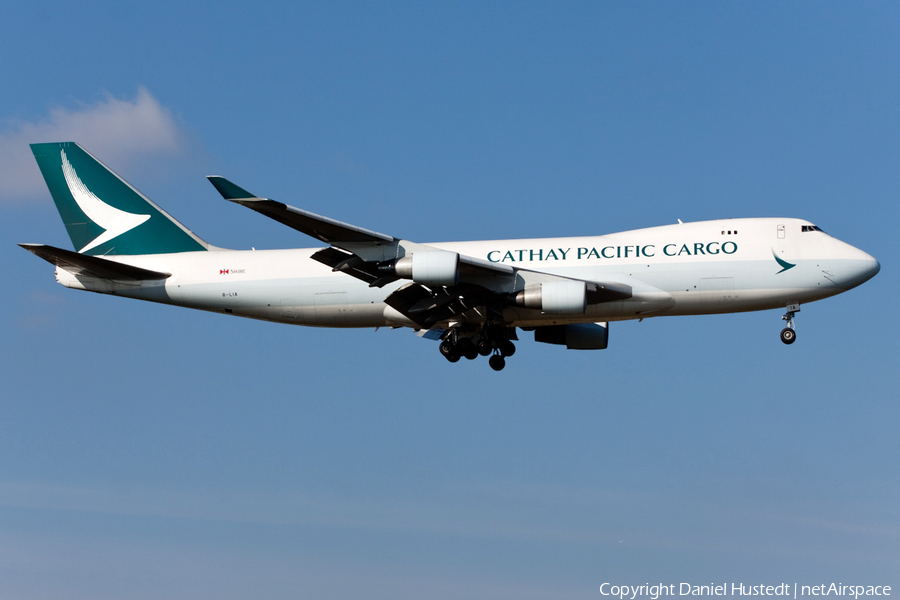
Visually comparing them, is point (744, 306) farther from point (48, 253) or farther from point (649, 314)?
point (48, 253)

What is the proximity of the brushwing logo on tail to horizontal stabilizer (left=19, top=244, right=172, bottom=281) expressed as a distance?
8.72ft

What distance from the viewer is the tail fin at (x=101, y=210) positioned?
1521 inches

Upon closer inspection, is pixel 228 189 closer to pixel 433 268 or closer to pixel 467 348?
pixel 433 268

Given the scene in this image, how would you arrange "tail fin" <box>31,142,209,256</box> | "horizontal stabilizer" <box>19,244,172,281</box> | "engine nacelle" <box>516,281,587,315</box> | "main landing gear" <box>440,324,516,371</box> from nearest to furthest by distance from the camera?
"engine nacelle" <box>516,281,587,315</box>
"horizontal stabilizer" <box>19,244,172,281</box>
"main landing gear" <box>440,324,516,371</box>
"tail fin" <box>31,142,209,256</box>

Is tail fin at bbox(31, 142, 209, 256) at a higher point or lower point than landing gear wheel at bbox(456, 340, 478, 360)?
higher

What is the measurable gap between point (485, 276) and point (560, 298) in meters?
2.84

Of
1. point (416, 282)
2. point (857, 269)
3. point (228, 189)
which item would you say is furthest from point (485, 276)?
point (857, 269)

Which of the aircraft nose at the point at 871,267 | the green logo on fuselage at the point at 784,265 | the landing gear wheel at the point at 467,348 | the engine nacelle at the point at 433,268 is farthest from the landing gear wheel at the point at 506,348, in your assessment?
the aircraft nose at the point at 871,267

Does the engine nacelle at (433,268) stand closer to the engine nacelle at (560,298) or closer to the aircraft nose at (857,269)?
the engine nacelle at (560,298)

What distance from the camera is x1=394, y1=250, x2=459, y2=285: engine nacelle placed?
103 ft

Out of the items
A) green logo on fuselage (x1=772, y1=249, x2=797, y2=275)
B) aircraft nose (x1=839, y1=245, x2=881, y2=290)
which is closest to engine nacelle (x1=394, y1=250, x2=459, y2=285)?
green logo on fuselage (x1=772, y1=249, x2=797, y2=275)

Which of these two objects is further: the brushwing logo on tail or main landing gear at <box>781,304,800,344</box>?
the brushwing logo on tail

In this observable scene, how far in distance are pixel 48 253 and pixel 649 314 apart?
2162cm

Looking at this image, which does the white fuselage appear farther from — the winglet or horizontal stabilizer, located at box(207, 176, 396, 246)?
the winglet
